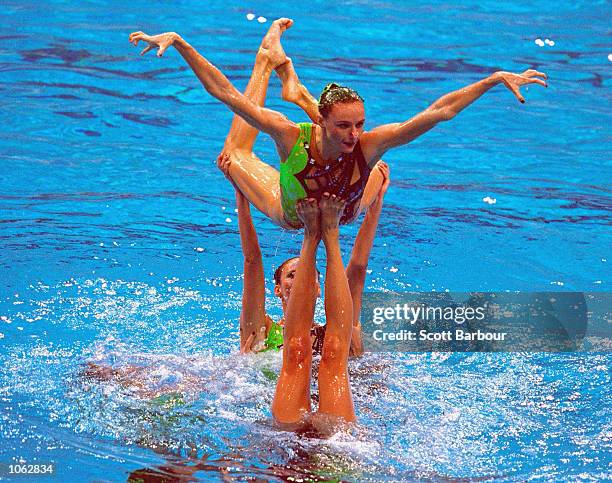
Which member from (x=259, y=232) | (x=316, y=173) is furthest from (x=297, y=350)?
(x=259, y=232)

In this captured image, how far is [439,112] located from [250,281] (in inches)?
71.3

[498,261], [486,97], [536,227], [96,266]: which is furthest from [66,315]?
[486,97]

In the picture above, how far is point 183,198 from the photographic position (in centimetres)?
838

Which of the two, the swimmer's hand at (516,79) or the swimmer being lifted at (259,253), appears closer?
the swimmer's hand at (516,79)

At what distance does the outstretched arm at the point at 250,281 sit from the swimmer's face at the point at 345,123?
1.09m

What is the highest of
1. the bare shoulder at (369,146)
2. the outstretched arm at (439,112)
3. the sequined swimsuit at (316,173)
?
the outstretched arm at (439,112)

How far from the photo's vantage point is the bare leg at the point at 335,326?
5.11m

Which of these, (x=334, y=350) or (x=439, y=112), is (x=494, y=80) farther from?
(x=334, y=350)

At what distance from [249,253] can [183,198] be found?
2634mm

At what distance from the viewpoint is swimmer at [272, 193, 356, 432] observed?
5.12 meters

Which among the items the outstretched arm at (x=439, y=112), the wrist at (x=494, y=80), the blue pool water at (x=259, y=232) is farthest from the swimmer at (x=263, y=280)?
the wrist at (x=494, y=80)

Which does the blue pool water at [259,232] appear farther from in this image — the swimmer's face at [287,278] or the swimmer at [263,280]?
the swimmer's face at [287,278]

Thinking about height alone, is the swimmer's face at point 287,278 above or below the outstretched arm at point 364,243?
below

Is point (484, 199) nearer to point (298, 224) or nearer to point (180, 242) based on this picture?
point (180, 242)
